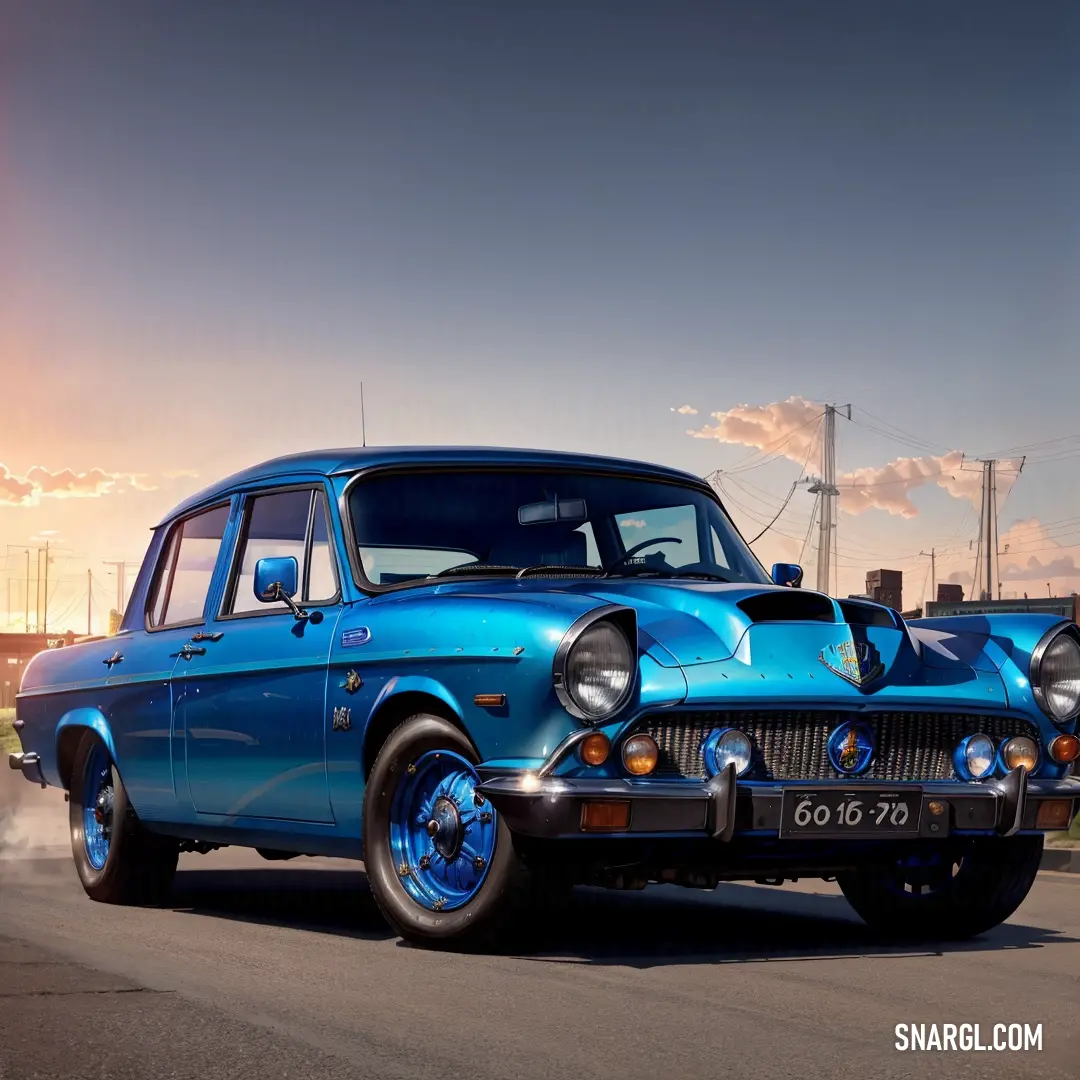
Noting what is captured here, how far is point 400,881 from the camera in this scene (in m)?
6.11

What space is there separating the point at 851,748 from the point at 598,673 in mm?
966

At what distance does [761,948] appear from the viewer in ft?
20.9

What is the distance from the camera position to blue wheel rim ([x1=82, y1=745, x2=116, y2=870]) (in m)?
8.59

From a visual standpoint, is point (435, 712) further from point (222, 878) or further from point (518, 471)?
point (222, 878)

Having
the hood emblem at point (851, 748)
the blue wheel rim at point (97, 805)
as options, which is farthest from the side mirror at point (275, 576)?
the hood emblem at point (851, 748)

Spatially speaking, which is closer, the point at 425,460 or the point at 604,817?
the point at 604,817

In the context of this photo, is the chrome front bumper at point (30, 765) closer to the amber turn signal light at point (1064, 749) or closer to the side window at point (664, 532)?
the side window at point (664, 532)

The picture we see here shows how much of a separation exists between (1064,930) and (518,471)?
10.0 feet

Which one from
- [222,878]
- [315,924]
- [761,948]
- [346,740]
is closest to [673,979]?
[761,948]

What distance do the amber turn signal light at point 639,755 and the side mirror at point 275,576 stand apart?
187cm

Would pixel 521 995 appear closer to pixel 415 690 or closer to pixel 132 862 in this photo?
pixel 415 690

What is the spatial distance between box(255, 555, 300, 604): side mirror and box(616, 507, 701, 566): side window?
4.65 feet

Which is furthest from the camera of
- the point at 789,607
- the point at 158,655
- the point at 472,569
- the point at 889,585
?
the point at 889,585

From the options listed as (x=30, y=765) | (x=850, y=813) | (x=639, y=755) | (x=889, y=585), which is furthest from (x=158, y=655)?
(x=889, y=585)
